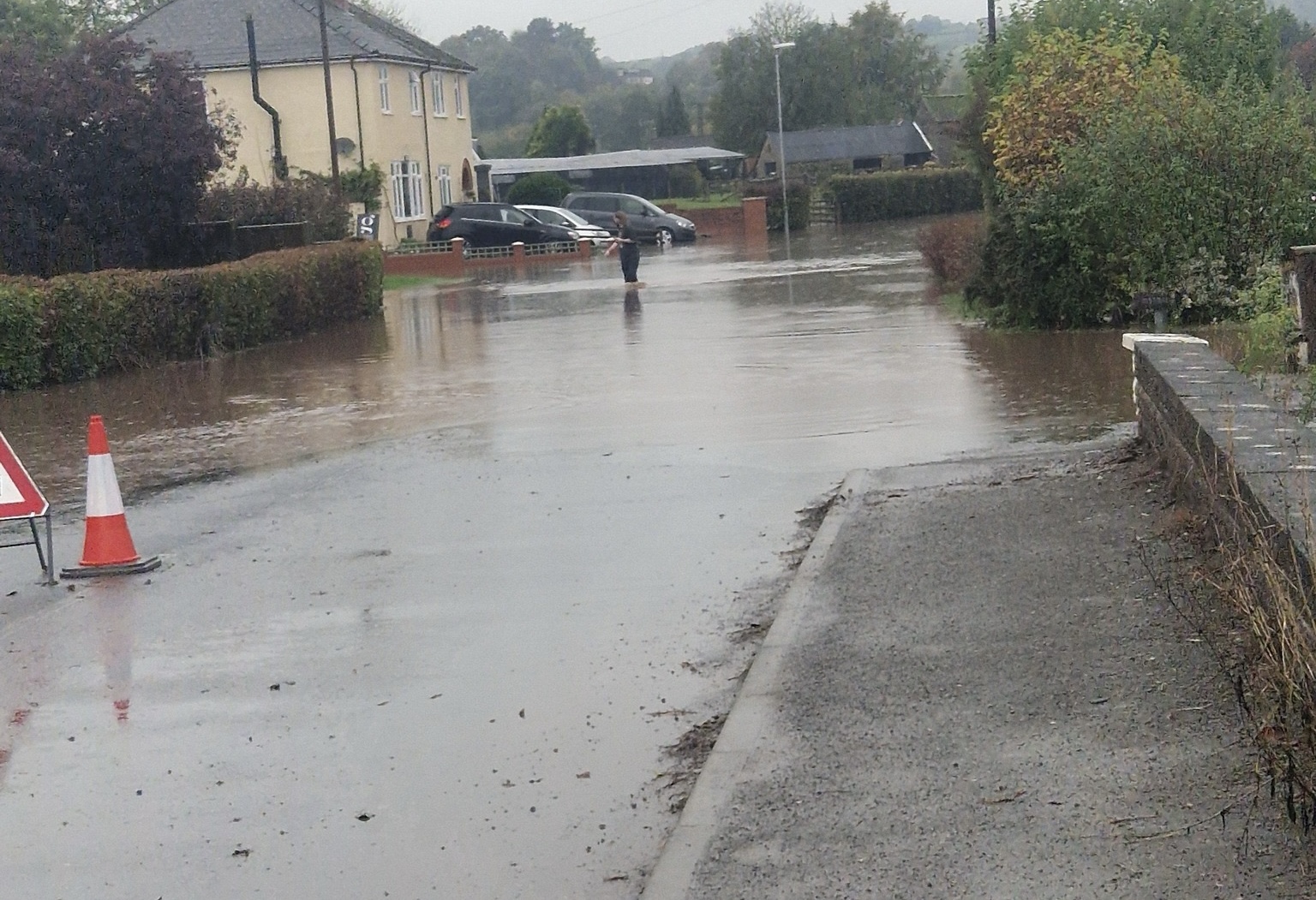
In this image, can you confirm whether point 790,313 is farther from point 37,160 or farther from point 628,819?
point 628,819

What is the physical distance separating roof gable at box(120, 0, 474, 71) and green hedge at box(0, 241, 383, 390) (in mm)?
25462

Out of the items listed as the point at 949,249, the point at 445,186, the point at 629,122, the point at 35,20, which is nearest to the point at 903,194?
the point at 445,186

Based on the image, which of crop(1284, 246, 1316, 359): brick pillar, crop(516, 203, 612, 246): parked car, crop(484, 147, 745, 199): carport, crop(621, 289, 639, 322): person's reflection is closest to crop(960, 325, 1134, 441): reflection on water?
crop(1284, 246, 1316, 359): brick pillar

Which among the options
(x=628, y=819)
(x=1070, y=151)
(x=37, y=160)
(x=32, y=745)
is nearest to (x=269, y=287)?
(x=37, y=160)

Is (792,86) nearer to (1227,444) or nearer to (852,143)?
(852,143)

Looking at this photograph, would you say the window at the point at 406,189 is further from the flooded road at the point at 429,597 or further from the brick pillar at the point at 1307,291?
the brick pillar at the point at 1307,291

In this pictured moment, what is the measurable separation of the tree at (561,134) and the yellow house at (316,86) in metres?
36.8

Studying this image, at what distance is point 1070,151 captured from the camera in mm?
18391

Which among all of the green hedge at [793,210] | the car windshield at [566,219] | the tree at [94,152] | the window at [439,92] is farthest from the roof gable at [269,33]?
the tree at [94,152]

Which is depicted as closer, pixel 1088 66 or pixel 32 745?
pixel 32 745

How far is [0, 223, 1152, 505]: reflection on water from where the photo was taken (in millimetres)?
13641

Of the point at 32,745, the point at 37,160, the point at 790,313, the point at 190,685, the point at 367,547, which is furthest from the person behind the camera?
the point at 37,160

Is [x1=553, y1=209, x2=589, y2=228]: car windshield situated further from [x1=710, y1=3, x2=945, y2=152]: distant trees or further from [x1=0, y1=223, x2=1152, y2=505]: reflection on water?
[x1=710, y1=3, x2=945, y2=152]: distant trees

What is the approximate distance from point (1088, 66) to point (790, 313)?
16.5 ft
